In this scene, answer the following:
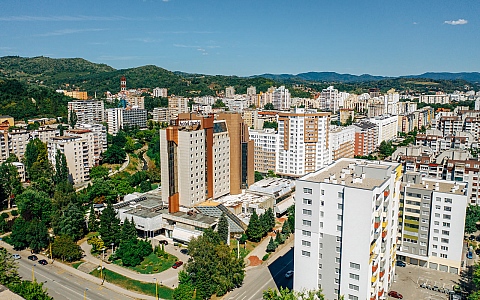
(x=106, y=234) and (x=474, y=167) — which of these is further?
(x=474, y=167)

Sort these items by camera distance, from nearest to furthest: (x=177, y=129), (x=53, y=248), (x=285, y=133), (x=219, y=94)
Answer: (x=53, y=248), (x=177, y=129), (x=285, y=133), (x=219, y=94)

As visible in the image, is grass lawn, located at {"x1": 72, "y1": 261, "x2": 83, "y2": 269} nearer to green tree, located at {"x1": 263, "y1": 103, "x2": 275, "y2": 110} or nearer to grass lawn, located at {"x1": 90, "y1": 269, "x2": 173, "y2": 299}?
grass lawn, located at {"x1": 90, "y1": 269, "x2": 173, "y2": 299}

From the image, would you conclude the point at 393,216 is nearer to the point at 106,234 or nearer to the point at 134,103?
the point at 106,234

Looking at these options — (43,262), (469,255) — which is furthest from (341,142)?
(43,262)

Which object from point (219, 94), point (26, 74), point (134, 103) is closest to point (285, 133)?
point (134, 103)

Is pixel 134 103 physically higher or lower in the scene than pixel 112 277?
higher

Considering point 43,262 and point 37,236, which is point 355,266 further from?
point 37,236

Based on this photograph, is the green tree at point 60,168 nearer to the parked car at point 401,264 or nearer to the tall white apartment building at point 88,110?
the parked car at point 401,264
